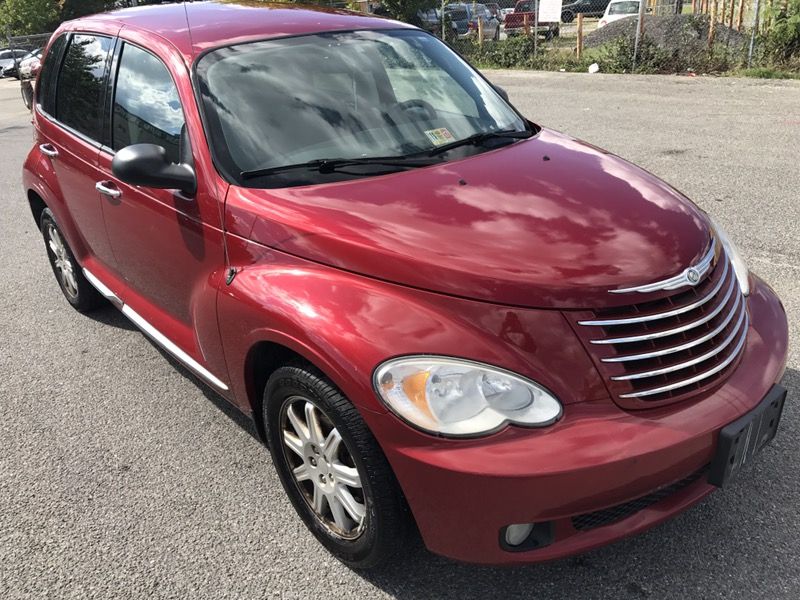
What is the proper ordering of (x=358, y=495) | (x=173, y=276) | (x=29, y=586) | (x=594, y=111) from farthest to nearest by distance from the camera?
(x=594, y=111), (x=173, y=276), (x=29, y=586), (x=358, y=495)

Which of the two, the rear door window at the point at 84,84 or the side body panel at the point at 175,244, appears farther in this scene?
the rear door window at the point at 84,84

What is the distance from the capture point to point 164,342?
3.34m

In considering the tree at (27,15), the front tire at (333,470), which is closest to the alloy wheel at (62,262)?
the front tire at (333,470)

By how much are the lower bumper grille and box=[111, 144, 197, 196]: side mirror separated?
1.85 metres

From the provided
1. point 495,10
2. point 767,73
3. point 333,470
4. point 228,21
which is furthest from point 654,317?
point 495,10

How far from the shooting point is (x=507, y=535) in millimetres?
2020

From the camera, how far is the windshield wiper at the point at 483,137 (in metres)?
2.94

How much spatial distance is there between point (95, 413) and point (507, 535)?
2.45 meters

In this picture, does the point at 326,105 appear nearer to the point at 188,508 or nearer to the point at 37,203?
the point at 188,508

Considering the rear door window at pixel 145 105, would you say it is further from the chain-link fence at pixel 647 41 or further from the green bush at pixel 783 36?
the green bush at pixel 783 36

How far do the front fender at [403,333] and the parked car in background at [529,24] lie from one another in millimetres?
14937

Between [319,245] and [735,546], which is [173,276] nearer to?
[319,245]

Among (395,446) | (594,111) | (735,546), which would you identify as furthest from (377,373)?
(594,111)

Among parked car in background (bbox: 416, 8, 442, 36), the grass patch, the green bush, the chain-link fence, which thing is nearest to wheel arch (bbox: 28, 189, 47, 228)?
the grass patch
